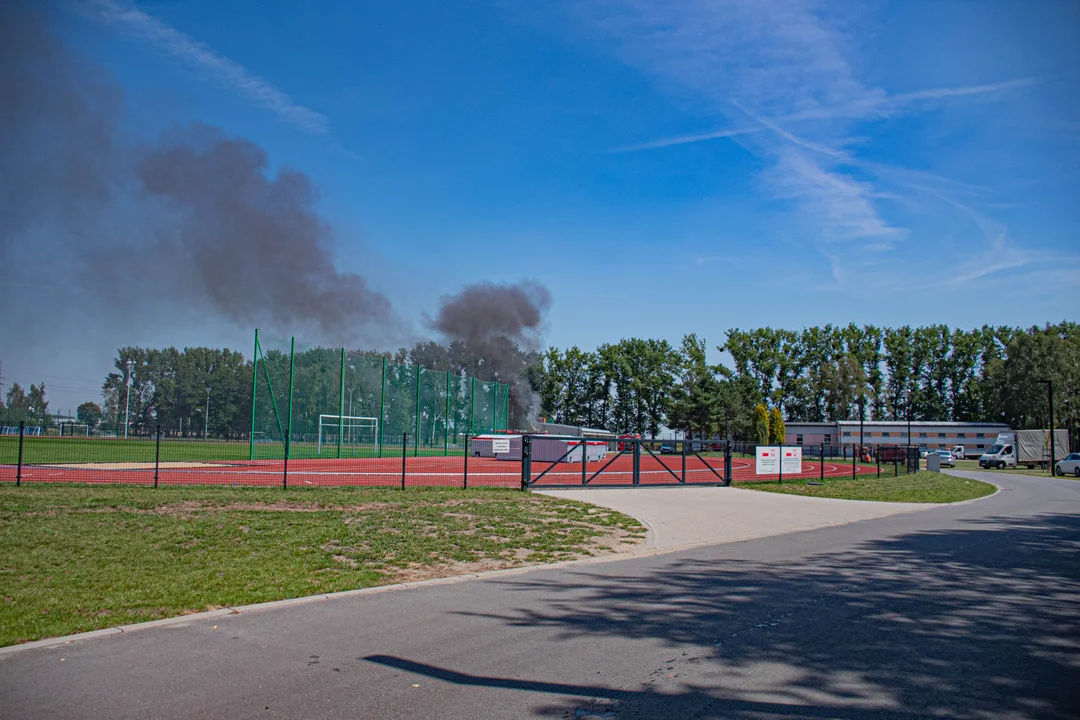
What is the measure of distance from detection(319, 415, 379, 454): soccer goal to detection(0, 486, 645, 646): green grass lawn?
60.1 ft

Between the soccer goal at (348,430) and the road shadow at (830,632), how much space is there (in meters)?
27.5

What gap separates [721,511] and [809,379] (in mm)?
84573

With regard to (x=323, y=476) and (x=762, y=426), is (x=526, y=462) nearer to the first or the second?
(x=323, y=476)

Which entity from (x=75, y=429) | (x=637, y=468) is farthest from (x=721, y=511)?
(x=75, y=429)

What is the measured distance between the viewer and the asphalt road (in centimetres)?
468

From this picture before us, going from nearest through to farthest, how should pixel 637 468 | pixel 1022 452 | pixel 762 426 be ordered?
1. pixel 637 468
2. pixel 1022 452
3. pixel 762 426

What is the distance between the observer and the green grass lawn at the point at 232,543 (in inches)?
289

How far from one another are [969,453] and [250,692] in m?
93.1

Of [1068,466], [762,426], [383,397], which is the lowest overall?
[1068,466]

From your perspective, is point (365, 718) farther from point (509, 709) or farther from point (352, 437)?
point (352, 437)

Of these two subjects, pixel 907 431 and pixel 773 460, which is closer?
pixel 773 460

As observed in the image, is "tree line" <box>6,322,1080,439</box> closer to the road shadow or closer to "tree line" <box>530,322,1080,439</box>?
"tree line" <box>530,322,1080,439</box>

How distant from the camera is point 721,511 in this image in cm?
1728

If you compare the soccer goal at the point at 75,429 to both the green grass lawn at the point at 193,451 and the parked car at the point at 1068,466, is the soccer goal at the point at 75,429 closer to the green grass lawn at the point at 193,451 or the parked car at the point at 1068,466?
the green grass lawn at the point at 193,451
